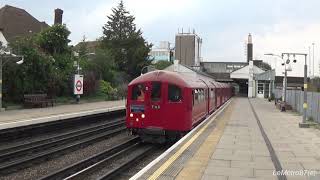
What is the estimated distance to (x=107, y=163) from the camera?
15281 mm

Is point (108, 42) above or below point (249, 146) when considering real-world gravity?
above

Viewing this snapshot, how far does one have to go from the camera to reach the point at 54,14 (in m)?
64.1

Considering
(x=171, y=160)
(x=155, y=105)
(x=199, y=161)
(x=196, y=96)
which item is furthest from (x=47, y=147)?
(x=199, y=161)

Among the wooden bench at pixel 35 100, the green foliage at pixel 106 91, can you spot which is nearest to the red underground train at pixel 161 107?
the wooden bench at pixel 35 100

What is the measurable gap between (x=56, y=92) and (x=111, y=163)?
2292 centimetres

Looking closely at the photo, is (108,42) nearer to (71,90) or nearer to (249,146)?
(71,90)

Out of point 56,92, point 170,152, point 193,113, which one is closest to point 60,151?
point 193,113

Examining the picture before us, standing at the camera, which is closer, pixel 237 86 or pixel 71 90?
pixel 71 90

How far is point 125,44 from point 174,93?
58.3 m

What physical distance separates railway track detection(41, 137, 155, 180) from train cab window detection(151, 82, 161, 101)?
185 centimetres

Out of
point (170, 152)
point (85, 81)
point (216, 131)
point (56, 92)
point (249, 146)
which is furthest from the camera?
point (85, 81)

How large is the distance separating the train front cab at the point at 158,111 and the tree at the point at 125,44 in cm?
5058

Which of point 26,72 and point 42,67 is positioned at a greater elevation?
point 42,67

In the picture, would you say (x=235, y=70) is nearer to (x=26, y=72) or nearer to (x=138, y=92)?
(x=26, y=72)
